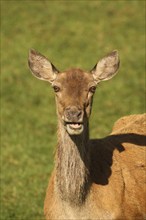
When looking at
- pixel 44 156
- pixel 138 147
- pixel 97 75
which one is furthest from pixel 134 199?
pixel 44 156

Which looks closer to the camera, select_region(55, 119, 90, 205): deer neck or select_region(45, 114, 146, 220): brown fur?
select_region(55, 119, 90, 205): deer neck

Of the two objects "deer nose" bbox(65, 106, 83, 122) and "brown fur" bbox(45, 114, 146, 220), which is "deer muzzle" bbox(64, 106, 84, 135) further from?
"brown fur" bbox(45, 114, 146, 220)

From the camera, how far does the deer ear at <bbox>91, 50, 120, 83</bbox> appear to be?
8.91m

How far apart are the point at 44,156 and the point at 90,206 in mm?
6414

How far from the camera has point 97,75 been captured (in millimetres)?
8883

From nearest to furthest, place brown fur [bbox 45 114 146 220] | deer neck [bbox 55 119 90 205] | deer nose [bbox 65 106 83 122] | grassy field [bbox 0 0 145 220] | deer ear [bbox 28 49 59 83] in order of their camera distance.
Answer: deer nose [bbox 65 106 83 122] → deer neck [bbox 55 119 90 205] → brown fur [bbox 45 114 146 220] → deer ear [bbox 28 49 59 83] → grassy field [bbox 0 0 145 220]

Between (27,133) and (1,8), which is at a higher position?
(1,8)

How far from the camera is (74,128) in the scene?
25.8 ft

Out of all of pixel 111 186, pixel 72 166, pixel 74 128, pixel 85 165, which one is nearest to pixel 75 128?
pixel 74 128

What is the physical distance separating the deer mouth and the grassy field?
14.2 feet

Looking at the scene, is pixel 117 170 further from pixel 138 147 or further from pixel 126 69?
pixel 126 69

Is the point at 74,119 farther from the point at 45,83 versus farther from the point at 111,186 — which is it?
the point at 45,83

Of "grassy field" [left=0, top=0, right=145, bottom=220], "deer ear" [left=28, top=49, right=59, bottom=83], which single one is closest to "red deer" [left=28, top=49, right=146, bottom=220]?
"deer ear" [left=28, top=49, right=59, bottom=83]

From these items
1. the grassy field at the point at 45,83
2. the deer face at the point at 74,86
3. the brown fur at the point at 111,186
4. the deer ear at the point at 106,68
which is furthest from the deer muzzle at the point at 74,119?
the grassy field at the point at 45,83
